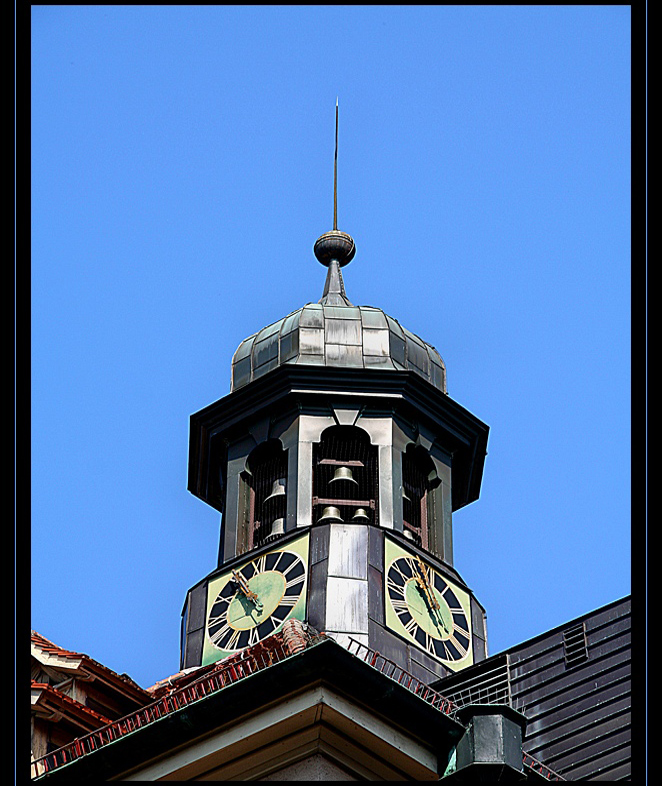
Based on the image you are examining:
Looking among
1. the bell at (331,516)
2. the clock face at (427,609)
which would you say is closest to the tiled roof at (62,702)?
the clock face at (427,609)

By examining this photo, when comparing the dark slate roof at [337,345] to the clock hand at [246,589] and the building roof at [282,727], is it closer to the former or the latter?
the clock hand at [246,589]

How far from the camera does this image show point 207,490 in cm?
2962

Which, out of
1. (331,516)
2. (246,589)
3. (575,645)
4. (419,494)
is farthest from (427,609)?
(575,645)

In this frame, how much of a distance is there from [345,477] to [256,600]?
7.06ft

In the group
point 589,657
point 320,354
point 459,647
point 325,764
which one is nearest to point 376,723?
point 325,764

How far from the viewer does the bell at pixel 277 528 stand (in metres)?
26.5

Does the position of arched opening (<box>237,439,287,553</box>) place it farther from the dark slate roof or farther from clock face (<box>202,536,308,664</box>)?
the dark slate roof

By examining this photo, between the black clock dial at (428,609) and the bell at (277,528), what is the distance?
1.83 meters

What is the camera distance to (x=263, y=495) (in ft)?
90.5

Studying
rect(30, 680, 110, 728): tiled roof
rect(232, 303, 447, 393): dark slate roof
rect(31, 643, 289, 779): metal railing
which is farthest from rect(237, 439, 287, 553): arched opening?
rect(31, 643, 289, 779): metal railing
